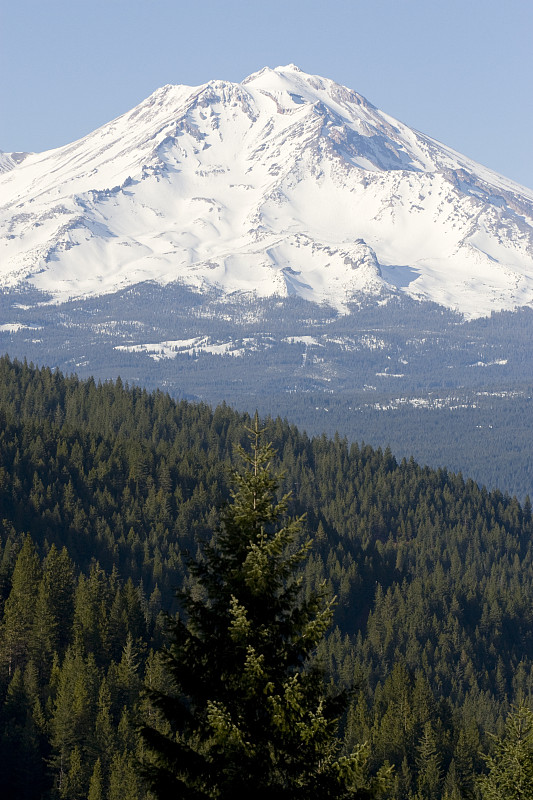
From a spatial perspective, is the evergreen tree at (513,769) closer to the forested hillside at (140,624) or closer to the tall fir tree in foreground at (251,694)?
the forested hillside at (140,624)

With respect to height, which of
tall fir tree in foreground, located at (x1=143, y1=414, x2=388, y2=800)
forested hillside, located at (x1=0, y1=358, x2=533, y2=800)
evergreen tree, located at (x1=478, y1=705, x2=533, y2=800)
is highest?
tall fir tree in foreground, located at (x1=143, y1=414, x2=388, y2=800)

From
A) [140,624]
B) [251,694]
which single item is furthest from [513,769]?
[140,624]

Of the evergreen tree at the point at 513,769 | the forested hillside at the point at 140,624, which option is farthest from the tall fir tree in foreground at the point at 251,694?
the forested hillside at the point at 140,624

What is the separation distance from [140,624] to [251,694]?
64380 mm

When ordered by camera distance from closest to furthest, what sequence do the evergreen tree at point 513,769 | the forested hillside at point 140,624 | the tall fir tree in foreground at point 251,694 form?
the tall fir tree in foreground at point 251,694, the evergreen tree at point 513,769, the forested hillside at point 140,624

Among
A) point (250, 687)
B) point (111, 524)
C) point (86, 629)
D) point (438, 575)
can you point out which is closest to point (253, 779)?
point (250, 687)

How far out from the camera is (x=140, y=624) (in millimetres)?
85125

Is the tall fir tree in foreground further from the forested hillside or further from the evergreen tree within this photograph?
the forested hillside

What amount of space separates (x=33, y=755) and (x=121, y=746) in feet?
16.3

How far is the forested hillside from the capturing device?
219 ft

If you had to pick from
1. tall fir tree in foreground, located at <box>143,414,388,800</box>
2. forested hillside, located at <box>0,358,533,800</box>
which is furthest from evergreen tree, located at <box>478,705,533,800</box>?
tall fir tree in foreground, located at <box>143,414,388,800</box>

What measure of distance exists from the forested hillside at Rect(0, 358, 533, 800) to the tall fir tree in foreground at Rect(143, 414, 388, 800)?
733cm

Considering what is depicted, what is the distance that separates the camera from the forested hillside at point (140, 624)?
219 feet

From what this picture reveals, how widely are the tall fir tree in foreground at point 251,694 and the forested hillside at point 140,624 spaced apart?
7.33 meters
